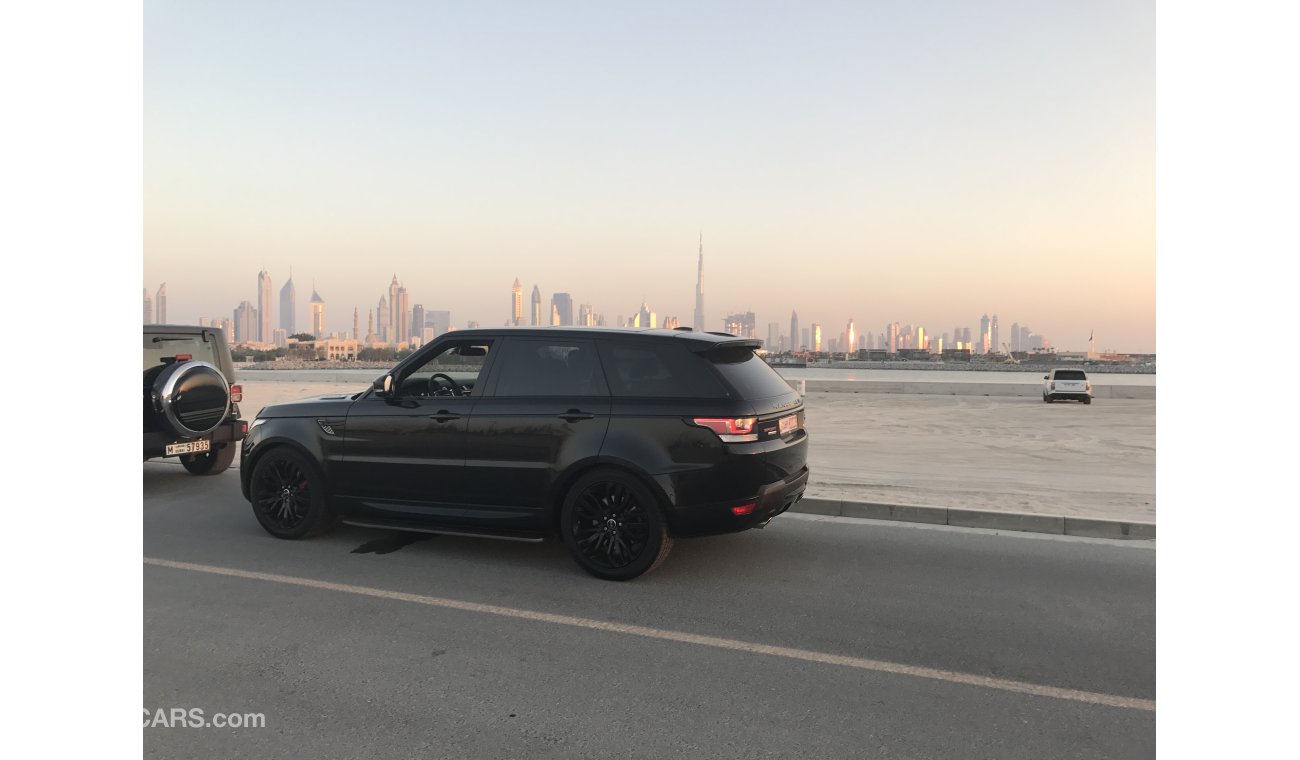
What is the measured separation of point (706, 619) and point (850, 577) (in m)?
1.36

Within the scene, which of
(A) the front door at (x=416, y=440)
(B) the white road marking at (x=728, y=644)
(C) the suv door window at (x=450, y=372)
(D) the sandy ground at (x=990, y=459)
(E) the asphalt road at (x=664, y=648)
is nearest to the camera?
(E) the asphalt road at (x=664, y=648)

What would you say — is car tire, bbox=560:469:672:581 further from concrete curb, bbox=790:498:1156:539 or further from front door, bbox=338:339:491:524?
concrete curb, bbox=790:498:1156:539

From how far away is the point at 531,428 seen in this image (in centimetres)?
586

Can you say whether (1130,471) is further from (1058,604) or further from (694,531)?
(694,531)

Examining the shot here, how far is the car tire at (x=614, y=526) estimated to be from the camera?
5.53 metres

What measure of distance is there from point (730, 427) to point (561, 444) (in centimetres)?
120

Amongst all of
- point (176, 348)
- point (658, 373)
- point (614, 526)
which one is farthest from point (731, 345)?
point (176, 348)

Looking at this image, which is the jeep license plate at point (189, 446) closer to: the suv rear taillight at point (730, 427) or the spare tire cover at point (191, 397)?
the spare tire cover at point (191, 397)

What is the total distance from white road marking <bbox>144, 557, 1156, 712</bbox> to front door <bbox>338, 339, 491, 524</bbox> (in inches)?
36.0

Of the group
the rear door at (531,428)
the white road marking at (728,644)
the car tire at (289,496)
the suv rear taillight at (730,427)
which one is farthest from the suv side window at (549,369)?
the car tire at (289,496)

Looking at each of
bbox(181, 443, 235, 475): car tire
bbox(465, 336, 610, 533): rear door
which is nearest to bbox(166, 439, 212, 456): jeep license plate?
bbox(181, 443, 235, 475): car tire

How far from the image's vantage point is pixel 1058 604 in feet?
16.9

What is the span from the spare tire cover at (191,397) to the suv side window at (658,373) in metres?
5.14
